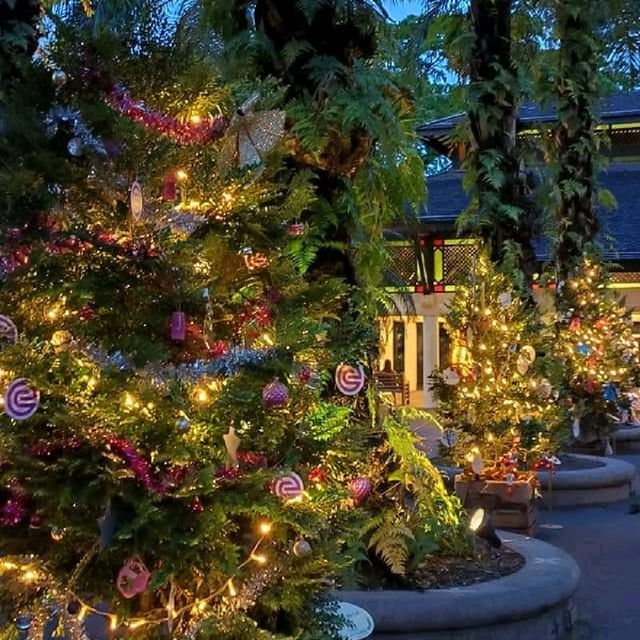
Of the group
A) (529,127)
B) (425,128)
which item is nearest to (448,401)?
(529,127)

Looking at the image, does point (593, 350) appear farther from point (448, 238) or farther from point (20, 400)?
point (20, 400)

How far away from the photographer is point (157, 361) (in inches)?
131

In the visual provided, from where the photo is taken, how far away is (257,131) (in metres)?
3.81

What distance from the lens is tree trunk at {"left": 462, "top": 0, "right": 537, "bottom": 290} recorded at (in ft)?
33.5

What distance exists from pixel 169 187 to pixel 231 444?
3.16 ft

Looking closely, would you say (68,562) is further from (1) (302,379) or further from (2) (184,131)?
(2) (184,131)

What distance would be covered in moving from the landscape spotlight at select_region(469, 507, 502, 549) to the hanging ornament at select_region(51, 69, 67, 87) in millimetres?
4208

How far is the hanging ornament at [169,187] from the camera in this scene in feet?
11.7

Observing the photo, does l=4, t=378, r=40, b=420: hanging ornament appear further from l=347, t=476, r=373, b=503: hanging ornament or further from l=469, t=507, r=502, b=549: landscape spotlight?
l=469, t=507, r=502, b=549: landscape spotlight

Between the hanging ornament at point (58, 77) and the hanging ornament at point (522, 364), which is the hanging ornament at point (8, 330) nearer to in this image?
the hanging ornament at point (58, 77)

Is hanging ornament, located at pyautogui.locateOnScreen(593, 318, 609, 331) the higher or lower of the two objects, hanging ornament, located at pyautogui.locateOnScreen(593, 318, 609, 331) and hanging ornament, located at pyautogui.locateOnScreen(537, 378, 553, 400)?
the higher

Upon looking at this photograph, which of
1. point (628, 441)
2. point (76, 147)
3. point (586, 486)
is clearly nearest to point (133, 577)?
point (76, 147)

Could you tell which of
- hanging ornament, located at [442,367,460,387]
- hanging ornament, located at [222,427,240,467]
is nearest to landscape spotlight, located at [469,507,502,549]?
hanging ornament, located at [442,367,460,387]

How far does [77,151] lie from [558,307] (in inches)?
493
